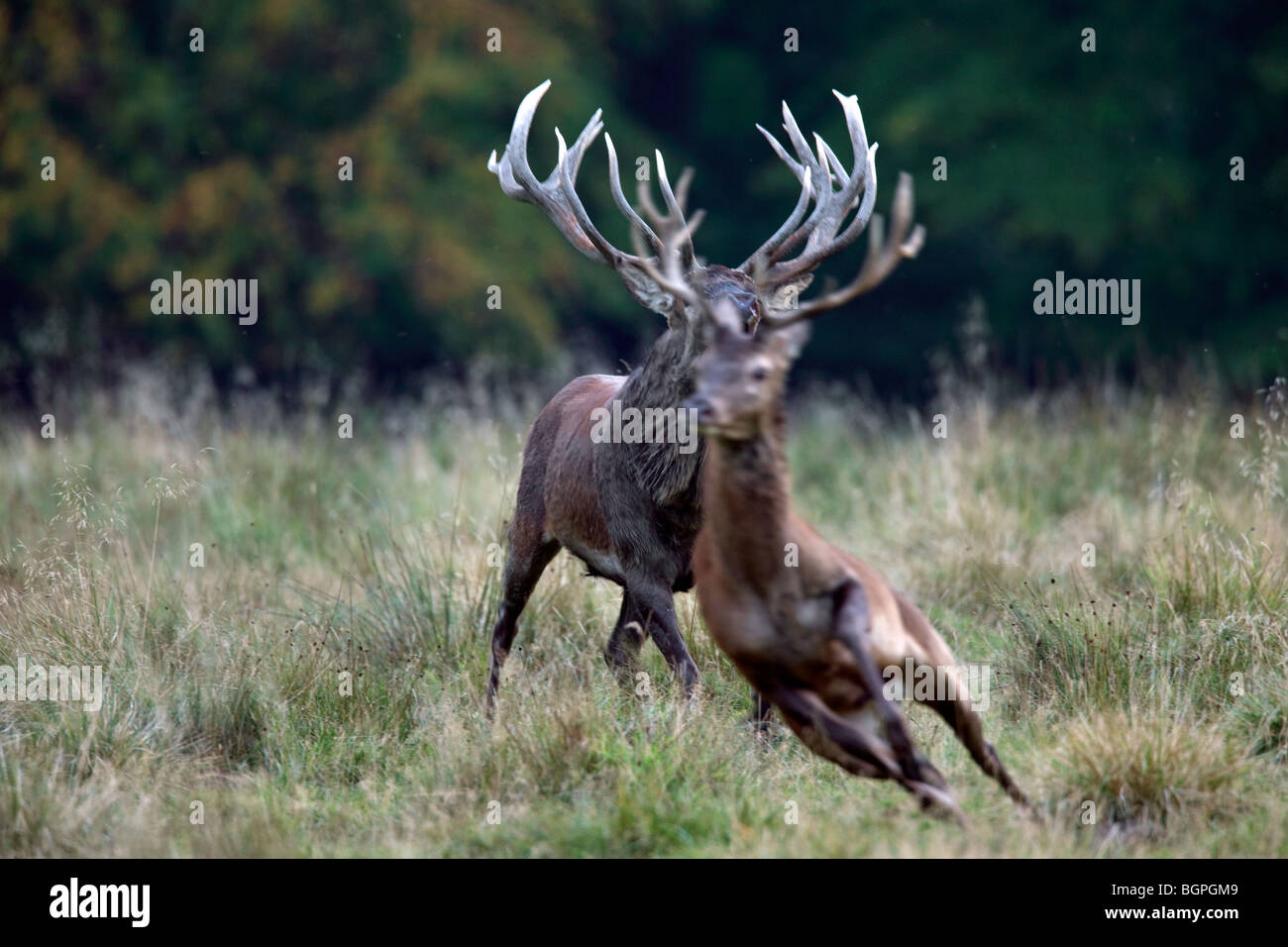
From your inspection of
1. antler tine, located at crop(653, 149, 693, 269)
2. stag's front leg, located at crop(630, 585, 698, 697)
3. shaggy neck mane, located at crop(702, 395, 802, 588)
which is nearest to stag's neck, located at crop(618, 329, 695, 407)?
antler tine, located at crop(653, 149, 693, 269)

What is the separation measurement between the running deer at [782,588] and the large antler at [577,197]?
1.84m

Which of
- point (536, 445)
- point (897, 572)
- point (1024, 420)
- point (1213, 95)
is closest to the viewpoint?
point (536, 445)

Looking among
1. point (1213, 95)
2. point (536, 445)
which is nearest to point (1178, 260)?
point (1213, 95)

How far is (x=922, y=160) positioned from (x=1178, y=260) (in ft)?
10.5

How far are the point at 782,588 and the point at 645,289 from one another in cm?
228

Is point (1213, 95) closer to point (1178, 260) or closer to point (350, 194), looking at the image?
point (1178, 260)

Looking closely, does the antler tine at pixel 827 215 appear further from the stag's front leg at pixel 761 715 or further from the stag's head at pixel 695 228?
the stag's front leg at pixel 761 715

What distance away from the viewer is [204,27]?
733 inches

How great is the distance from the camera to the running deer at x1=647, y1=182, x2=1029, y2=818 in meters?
4.41

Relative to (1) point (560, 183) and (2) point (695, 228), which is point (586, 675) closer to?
(2) point (695, 228)

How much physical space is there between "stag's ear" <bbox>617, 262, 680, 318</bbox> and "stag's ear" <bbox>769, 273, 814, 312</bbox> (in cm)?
44

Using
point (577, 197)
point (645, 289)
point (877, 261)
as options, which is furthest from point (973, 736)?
point (577, 197)

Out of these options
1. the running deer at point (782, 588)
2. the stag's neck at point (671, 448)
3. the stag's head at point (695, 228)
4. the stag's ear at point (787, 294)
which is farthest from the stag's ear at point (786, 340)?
the stag's ear at point (787, 294)
